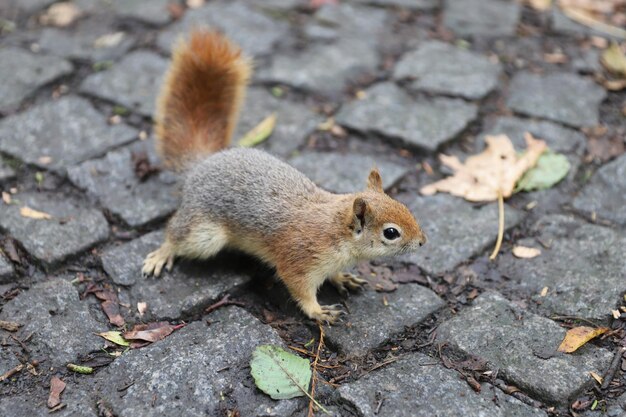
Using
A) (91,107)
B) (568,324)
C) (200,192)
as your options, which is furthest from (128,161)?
(568,324)

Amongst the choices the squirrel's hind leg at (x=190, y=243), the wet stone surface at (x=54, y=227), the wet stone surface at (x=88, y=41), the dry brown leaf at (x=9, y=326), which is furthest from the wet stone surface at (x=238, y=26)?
the dry brown leaf at (x=9, y=326)

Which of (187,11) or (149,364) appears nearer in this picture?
(149,364)

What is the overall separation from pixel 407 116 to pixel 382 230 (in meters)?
1.52

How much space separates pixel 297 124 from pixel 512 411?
88.2 inches

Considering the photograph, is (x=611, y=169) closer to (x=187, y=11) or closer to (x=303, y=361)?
(x=303, y=361)

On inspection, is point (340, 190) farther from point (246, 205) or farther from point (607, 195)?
point (607, 195)

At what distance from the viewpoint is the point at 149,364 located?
2537 mm

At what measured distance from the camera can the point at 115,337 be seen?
2664 millimetres

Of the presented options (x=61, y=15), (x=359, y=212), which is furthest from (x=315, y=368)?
(x=61, y=15)

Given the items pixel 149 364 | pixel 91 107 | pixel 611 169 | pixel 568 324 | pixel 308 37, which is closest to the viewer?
pixel 149 364

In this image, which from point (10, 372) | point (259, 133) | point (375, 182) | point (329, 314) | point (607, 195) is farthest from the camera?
point (259, 133)

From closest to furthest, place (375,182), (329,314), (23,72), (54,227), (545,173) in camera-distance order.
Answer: (329,314)
(375,182)
(54,227)
(545,173)
(23,72)

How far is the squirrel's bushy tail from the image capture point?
341cm

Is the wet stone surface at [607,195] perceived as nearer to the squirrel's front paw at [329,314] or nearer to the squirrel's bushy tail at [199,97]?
the squirrel's front paw at [329,314]
